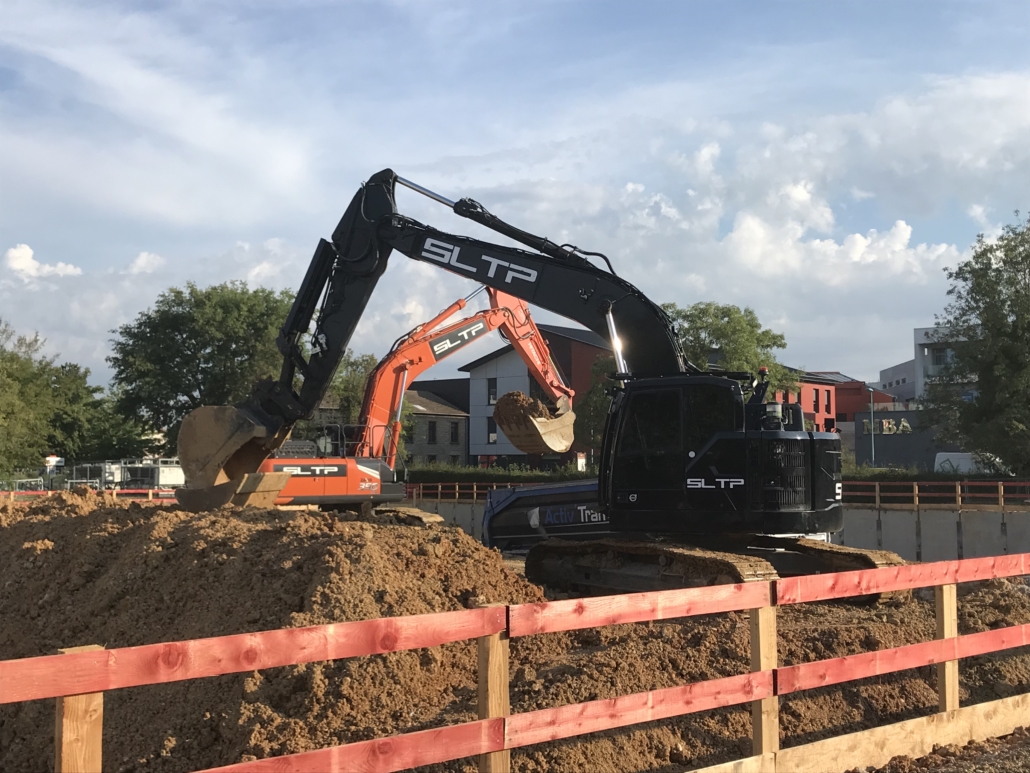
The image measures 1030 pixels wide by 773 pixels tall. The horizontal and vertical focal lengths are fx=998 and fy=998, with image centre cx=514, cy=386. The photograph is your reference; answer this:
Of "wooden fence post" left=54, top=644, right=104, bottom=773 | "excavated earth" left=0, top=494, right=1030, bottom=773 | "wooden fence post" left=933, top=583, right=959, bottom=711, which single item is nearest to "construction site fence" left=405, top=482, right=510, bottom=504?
"excavated earth" left=0, top=494, right=1030, bottom=773

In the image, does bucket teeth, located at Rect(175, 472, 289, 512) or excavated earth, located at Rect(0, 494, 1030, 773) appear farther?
bucket teeth, located at Rect(175, 472, 289, 512)

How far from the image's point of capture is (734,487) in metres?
10.3

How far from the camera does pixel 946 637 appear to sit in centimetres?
639

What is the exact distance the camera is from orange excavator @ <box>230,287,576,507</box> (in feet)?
59.8

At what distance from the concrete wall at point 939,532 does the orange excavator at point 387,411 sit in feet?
30.0

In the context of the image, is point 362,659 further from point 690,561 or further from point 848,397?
point 848,397

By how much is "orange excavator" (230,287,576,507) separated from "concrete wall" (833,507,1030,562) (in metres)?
9.13

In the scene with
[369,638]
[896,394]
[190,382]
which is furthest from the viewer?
[896,394]

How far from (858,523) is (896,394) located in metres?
80.1

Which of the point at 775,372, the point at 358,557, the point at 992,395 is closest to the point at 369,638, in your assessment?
the point at 358,557

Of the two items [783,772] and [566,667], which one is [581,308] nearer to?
[566,667]

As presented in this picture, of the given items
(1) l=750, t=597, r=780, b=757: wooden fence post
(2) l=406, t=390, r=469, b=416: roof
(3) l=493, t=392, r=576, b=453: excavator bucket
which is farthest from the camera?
(2) l=406, t=390, r=469, b=416: roof

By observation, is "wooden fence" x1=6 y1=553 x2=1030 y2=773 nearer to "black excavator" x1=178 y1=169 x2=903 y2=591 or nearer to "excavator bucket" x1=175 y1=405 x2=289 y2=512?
"black excavator" x1=178 y1=169 x2=903 y2=591

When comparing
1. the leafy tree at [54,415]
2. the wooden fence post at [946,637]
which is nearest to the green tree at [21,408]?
the leafy tree at [54,415]
